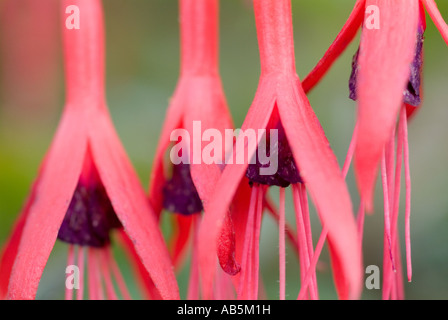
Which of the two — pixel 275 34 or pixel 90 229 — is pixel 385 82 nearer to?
pixel 275 34

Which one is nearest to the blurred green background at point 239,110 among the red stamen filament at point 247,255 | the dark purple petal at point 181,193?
the dark purple petal at point 181,193

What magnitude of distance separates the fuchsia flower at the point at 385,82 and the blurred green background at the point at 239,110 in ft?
1.33

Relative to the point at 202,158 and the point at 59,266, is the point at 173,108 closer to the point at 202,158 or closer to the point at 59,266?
the point at 202,158

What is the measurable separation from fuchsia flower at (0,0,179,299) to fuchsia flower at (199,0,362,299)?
0.11 m

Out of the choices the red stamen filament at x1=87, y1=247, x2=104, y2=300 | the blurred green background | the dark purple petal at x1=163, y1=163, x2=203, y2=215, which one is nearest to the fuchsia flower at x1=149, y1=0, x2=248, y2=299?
the dark purple petal at x1=163, y1=163, x2=203, y2=215

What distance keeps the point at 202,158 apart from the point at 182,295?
503 millimetres

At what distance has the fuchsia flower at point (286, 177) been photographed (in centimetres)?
54

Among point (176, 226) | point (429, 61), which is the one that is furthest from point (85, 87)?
point (429, 61)

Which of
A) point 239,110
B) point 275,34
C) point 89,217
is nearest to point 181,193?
point 89,217

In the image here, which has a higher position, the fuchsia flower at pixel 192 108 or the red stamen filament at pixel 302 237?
the fuchsia flower at pixel 192 108

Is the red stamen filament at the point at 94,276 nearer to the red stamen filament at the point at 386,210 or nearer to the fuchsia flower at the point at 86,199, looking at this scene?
the fuchsia flower at the point at 86,199

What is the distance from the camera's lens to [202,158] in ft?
2.16

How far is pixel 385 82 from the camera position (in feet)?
1.82

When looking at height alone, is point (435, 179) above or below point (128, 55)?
below
